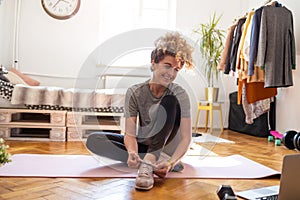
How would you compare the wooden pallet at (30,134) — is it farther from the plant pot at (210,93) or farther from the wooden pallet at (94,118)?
the plant pot at (210,93)

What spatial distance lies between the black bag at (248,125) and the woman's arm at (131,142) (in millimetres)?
1829

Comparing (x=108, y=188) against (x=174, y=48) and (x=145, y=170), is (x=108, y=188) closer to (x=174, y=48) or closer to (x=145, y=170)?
(x=145, y=170)

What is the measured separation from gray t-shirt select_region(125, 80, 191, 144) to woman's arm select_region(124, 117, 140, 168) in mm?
29

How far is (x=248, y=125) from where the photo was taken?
2994 millimetres

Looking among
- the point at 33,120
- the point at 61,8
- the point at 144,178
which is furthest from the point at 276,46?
the point at 61,8

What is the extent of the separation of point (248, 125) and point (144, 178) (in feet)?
6.89

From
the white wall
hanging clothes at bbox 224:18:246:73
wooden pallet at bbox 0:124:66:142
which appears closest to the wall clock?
the white wall

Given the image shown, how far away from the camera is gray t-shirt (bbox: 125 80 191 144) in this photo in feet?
3.96

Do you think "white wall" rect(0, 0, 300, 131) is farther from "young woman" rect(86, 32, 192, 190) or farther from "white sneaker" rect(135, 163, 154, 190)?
"white sneaker" rect(135, 163, 154, 190)

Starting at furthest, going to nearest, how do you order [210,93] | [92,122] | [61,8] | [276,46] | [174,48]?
[61,8] → [276,46] → [210,93] → [92,122] → [174,48]

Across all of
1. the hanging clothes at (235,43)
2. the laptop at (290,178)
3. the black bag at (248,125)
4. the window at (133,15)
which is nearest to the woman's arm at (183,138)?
the laptop at (290,178)

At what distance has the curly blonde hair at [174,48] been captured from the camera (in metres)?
1.08

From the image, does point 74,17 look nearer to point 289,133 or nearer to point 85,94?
point 85,94

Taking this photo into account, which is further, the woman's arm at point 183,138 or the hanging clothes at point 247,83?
the hanging clothes at point 247,83
